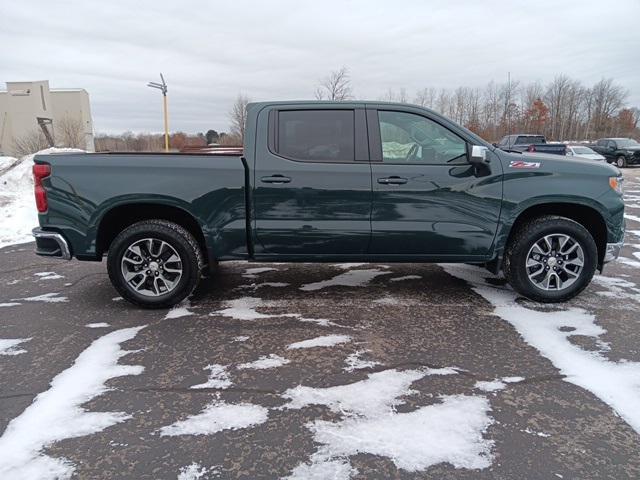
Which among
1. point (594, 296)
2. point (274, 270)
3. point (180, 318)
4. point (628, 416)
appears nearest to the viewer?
point (628, 416)

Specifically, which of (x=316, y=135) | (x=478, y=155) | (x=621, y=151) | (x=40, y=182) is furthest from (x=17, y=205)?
(x=621, y=151)

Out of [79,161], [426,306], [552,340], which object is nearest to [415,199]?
[426,306]

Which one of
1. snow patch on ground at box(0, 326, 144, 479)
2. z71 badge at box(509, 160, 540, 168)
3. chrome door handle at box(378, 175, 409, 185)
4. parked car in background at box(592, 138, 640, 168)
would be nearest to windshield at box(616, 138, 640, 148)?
parked car in background at box(592, 138, 640, 168)

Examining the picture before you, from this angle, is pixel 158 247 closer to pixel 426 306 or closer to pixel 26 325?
pixel 26 325

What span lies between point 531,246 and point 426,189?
1196mm

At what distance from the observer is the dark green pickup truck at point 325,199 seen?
14.0 ft

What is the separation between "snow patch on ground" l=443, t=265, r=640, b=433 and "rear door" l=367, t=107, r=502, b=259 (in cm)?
77

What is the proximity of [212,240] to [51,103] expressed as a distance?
4339 cm

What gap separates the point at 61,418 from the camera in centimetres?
272

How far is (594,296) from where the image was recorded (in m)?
4.84

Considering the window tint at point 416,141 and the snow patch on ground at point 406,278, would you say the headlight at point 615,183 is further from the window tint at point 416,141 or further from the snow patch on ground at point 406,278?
the snow patch on ground at point 406,278

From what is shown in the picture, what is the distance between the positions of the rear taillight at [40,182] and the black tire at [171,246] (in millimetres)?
711

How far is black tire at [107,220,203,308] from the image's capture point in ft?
14.2

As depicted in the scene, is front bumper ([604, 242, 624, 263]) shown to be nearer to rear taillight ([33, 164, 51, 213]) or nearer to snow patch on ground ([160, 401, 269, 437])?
snow patch on ground ([160, 401, 269, 437])
